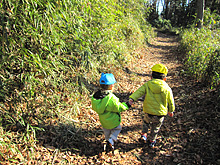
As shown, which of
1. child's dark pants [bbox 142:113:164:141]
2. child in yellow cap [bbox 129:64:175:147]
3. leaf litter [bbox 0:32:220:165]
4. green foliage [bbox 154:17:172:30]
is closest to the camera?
leaf litter [bbox 0:32:220:165]

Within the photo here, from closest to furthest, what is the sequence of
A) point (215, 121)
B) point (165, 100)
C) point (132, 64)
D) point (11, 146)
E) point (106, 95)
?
point (11, 146) → point (106, 95) → point (165, 100) → point (215, 121) → point (132, 64)

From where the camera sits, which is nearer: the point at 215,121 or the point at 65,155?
the point at 65,155

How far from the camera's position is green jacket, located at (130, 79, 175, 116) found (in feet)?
7.86

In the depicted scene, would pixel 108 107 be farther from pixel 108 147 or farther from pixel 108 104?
pixel 108 147

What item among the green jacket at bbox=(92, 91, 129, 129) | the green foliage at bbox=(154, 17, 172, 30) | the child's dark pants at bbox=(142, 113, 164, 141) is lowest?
the child's dark pants at bbox=(142, 113, 164, 141)

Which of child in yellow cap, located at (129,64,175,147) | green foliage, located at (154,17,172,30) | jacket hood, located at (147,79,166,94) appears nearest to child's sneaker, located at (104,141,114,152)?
child in yellow cap, located at (129,64,175,147)

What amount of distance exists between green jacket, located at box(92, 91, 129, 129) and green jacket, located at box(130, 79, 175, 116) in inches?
13.5

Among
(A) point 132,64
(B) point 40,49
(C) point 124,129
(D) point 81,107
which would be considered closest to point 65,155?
(D) point 81,107

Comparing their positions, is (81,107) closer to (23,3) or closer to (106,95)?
(106,95)

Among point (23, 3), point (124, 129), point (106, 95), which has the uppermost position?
point (23, 3)

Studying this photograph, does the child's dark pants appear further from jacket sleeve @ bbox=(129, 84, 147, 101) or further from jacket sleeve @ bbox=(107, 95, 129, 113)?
jacket sleeve @ bbox=(107, 95, 129, 113)

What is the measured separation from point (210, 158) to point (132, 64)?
4.67 m

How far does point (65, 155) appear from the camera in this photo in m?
2.31

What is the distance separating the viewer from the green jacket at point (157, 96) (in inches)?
94.3
